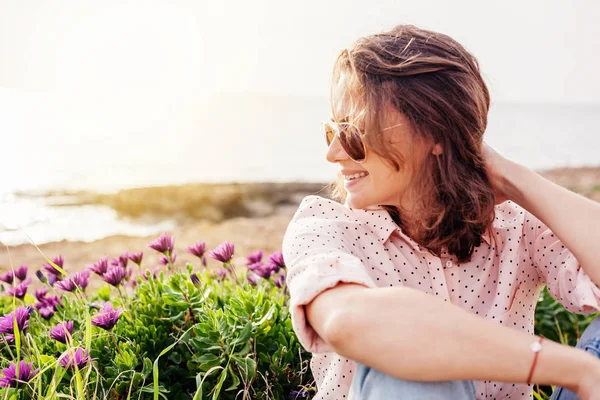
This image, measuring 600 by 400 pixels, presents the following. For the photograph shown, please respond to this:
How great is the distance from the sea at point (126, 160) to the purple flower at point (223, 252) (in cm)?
60

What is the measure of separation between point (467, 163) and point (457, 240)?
26cm

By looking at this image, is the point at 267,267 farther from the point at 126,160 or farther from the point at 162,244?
the point at 126,160

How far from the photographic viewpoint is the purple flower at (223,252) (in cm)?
242

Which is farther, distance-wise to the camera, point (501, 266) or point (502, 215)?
point (502, 215)

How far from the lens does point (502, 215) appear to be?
2109 millimetres

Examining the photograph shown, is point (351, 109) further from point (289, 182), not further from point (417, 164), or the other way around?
point (289, 182)

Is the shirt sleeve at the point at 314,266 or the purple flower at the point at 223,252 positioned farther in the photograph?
the purple flower at the point at 223,252

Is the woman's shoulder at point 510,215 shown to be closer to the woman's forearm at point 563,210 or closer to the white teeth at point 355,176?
the woman's forearm at point 563,210

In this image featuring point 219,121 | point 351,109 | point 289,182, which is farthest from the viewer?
point 219,121

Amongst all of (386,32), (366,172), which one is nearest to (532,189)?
(366,172)

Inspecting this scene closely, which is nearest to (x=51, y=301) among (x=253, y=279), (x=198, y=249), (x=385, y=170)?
(x=198, y=249)

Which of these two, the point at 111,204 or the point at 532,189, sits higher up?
the point at 532,189

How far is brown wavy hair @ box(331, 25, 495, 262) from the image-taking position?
5.82 ft

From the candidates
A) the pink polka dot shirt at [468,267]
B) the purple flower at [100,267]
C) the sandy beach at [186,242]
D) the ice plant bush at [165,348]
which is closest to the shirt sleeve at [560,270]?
the pink polka dot shirt at [468,267]
